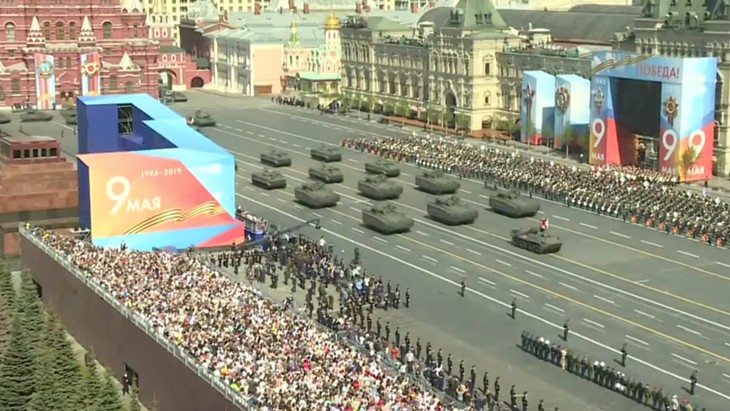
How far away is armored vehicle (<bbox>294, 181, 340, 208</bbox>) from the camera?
267ft

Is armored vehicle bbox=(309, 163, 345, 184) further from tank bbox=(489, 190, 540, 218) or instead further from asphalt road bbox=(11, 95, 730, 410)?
tank bbox=(489, 190, 540, 218)

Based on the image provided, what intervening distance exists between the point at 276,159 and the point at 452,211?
27.0m

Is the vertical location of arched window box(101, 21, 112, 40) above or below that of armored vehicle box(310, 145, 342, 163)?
above

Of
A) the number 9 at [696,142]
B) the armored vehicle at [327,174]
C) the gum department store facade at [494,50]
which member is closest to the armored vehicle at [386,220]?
the armored vehicle at [327,174]

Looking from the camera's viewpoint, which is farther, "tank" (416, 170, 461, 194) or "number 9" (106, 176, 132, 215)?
"tank" (416, 170, 461, 194)

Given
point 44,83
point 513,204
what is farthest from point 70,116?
point 513,204

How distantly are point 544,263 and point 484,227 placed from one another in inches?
387

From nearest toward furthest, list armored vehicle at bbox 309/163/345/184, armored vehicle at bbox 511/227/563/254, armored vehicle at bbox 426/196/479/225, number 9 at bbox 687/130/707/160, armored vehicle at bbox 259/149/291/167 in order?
armored vehicle at bbox 511/227/563/254 → armored vehicle at bbox 426/196/479/225 → number 9 at bbox 687/130/707/160 → armored vehicle at bbox 309/163/345/184 → armored vehicle at bbox 259/149/291/167

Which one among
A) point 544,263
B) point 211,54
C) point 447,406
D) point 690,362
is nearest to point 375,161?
point 544,263

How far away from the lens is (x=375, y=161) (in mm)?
96750

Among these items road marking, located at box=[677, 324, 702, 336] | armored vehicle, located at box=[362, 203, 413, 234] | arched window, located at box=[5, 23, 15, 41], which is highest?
arched window, located at box=[5, 23, 15, 41]

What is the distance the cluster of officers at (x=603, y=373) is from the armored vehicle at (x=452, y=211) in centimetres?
2413

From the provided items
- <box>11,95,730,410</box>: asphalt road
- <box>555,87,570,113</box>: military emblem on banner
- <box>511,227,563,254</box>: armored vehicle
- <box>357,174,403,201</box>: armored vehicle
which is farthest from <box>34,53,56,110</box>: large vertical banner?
<box>511,227,563,254</box>: armored vehicle

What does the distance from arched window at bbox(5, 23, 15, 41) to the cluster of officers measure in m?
109
